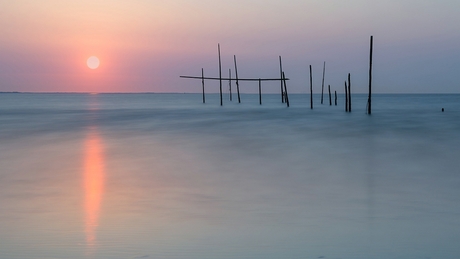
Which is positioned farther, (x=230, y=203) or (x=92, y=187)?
(x=92, y=187)

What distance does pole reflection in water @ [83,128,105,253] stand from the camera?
16.7 ft

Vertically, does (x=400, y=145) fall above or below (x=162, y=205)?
below

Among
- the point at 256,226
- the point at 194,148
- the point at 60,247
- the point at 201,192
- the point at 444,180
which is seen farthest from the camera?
the point at 194,148

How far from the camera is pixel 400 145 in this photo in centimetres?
1465

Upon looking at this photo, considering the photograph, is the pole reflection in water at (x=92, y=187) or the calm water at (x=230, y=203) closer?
the calm water at (x=230, y=203)

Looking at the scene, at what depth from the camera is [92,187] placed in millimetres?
7930

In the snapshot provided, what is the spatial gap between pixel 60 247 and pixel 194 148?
30.9 ft

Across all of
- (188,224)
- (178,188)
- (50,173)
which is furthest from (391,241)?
(50,173)

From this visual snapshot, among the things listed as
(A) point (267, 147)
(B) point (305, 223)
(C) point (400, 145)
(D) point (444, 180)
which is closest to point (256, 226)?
(B) point (305, 223)

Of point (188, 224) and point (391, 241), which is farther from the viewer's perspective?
point (188, 224)

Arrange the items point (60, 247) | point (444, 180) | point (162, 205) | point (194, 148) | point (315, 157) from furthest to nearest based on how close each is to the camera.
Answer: point (194, 148) < point (315, 157) < point (444, 180) < point (162, 205) < point (60, 247)

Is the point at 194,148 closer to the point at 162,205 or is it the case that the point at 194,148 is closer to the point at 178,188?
the point at 178,188

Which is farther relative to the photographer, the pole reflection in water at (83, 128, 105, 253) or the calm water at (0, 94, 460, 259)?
the pole reflection in water at (83, 128, 105, 253)

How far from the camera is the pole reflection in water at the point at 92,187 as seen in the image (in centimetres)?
508
